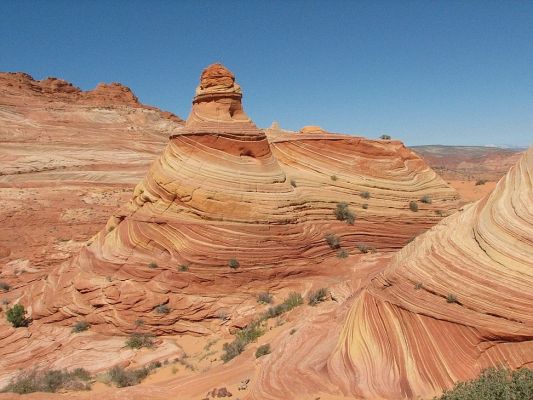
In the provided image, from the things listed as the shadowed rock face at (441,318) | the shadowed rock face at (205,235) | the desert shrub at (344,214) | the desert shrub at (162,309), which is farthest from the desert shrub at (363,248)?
the shadowed rock face at (441,318)

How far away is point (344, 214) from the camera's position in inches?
753

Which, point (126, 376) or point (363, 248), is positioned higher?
point (363, 248)

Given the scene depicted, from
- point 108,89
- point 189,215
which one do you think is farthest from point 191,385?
point 108,89

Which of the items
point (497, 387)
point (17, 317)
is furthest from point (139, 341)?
point (497, 387)

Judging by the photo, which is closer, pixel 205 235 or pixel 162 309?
pixel 162 309

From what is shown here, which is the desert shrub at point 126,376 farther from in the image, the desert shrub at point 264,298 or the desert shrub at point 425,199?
the desert shrub at point 425,199

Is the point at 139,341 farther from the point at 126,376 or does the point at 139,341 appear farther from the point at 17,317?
the point at 17,317

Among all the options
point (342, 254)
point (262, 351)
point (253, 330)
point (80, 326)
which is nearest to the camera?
point (262, 351)

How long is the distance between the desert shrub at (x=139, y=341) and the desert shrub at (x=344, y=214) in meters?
9.57

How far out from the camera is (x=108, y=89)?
86000mm

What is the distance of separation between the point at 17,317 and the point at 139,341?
5.48m

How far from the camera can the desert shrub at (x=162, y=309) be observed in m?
14.4

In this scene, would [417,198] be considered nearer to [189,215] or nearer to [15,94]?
[189,215]

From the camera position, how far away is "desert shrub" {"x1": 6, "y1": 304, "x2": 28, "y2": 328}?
1562 cm
